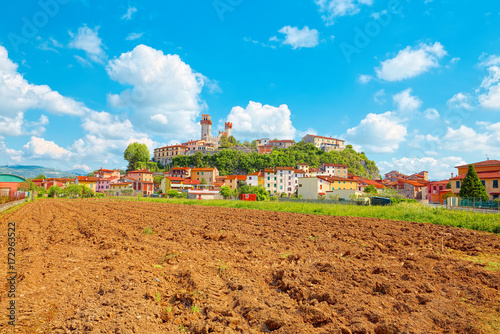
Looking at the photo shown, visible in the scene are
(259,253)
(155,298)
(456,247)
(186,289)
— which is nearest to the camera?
(155,298)

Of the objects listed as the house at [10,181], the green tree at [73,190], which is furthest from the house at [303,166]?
the house at [10,181]

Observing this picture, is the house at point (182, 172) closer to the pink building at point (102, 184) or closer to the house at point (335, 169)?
the pink building at point (102, 184)

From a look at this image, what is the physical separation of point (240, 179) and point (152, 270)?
84.2m

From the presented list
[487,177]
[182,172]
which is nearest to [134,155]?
[182,172]

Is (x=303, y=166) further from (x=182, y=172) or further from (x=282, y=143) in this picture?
(x=182, y=172)

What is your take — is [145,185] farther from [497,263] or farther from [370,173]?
[370,173]

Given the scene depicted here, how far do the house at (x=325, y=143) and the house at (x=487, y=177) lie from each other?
75.6 m

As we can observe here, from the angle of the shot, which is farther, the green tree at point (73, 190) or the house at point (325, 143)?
the house at point (325, 143)

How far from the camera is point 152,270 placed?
7480 millimetres

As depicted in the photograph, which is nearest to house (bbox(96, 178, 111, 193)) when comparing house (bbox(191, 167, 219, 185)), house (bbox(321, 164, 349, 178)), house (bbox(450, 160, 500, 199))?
house (bbox(191, 167, 219, 185))

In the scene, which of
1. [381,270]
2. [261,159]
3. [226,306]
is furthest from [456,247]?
[261,159]

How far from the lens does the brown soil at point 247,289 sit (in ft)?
15.6

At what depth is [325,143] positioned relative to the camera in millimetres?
142500

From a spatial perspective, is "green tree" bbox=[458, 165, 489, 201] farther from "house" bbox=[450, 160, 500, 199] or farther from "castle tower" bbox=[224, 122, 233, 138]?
"castle tower" bbox=[224, 122, 233, 138]
